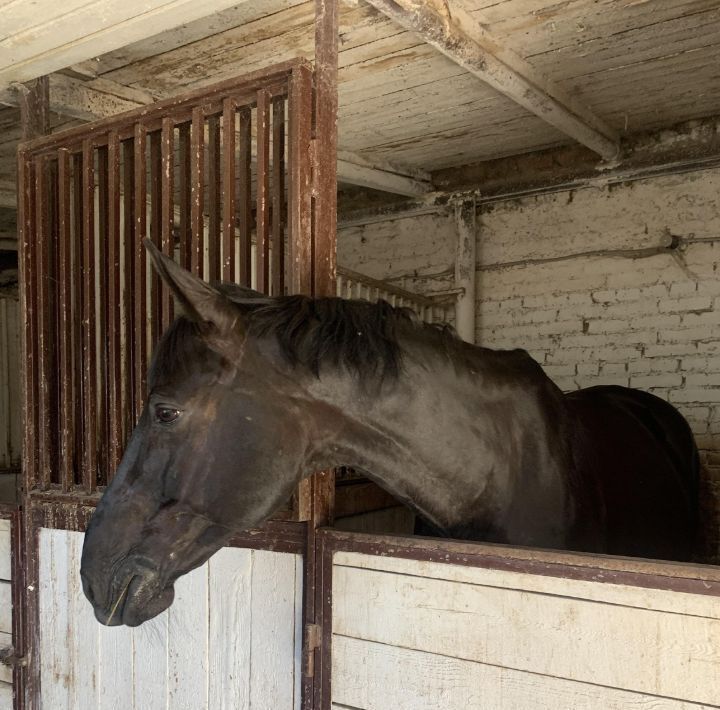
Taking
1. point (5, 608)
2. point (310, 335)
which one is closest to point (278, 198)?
point (310, 335)

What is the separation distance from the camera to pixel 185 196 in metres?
1.98

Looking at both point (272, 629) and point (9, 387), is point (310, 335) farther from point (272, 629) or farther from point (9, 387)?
point (9, 387)

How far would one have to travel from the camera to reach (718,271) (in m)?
3.75

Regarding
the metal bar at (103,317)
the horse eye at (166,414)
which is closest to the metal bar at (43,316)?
the metal bar at (103,317)

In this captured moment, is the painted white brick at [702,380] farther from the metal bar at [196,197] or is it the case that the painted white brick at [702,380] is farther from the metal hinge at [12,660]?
the metal hinge at [12,660]

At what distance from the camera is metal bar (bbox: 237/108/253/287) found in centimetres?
183

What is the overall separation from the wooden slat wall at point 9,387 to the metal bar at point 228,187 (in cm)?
415

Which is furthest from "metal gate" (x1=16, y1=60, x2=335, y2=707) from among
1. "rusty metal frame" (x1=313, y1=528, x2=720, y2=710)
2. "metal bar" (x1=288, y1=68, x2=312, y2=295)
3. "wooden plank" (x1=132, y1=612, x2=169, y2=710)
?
"wooden plank" (x1=132, y1=612, x2=169, y2=710)

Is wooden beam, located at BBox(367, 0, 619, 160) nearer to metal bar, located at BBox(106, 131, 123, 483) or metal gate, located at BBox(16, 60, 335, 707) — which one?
metal gate, located at BBox(16, 60, 335, 707)

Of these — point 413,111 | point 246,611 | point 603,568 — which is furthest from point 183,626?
point 413,111

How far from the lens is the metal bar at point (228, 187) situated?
5.90 ft

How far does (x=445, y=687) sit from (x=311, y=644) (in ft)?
1.12

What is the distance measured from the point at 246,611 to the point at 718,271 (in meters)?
3.24

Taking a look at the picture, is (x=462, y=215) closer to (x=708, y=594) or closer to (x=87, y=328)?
(x=87, y=328)
